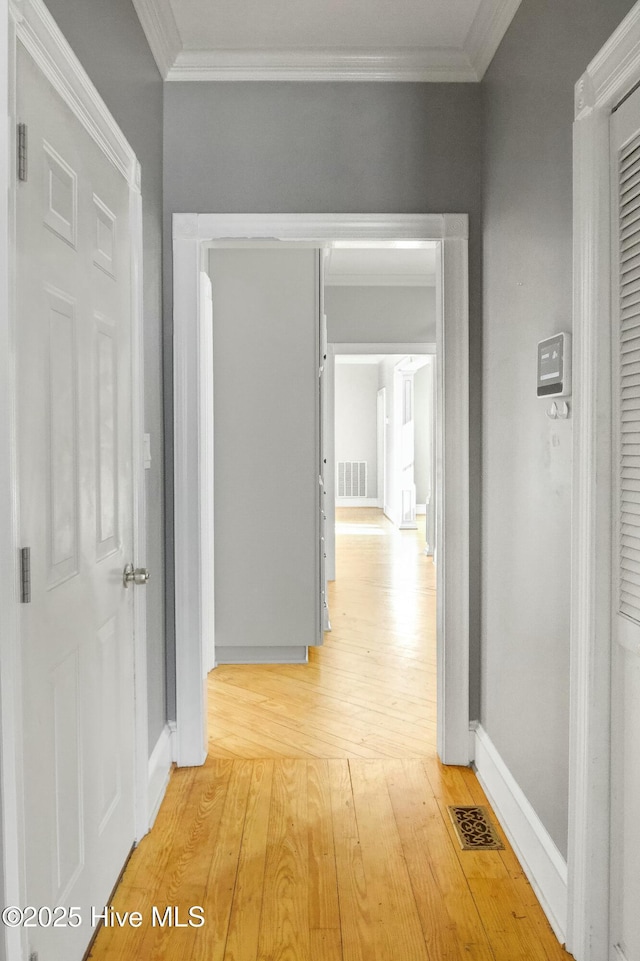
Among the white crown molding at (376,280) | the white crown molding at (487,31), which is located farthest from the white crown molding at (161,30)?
the white crown molding at (376,280)

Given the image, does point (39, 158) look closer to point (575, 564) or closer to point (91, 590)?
point (91, 590)

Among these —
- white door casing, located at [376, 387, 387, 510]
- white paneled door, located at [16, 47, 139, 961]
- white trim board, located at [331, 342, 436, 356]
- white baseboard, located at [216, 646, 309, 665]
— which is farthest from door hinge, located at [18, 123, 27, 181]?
white door casing, located at [376, 387, 387, 510]

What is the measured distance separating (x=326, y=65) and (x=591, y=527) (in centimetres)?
209

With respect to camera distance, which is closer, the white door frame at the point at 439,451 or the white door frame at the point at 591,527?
the white door frame at the point at 591,527

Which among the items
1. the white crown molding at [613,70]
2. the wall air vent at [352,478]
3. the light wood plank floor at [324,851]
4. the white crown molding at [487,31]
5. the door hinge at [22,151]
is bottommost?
the light wood plank floor at [324,851]

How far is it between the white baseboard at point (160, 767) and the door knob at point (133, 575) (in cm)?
76

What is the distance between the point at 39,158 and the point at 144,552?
125cm

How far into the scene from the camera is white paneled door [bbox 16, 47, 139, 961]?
55.0 inches

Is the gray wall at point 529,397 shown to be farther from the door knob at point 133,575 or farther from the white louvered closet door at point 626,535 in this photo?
the door knob at point 133,575

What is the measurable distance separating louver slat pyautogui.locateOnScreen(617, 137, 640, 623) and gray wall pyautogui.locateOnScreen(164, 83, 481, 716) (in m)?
1.21

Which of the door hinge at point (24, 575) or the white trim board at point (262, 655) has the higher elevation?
the door hinge at point (24, 575)

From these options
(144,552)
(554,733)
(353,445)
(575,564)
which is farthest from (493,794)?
(353,445)

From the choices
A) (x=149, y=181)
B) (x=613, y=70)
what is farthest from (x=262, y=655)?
(x=613, y=70)

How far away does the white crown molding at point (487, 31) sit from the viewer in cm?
231
